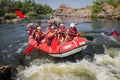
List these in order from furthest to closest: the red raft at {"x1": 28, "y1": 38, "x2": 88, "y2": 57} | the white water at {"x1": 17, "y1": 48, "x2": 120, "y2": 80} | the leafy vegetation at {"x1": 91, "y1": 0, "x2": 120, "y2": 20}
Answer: the leafy vegetation at {"x1": 91, "y1": 0, "x2": 120, "y2": 20} < the red raft at {"x1": 28, "y1": 38, "x2": 88, "y2": 57} < the white water at {"x1": 17, "y1": 48, "x2": 120, "y2": 80}

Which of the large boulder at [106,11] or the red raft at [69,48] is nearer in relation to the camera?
the red raft at [69,48]

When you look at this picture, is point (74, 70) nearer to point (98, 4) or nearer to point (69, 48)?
point (69, 48)

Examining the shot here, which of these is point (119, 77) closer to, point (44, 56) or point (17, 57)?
point (44, 56)

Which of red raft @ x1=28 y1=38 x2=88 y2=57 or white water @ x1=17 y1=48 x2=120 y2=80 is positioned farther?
red raft @ x1=28 y1=38 x2=88 y2=57

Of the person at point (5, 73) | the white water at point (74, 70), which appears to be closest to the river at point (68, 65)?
the white water at point (74, 70)

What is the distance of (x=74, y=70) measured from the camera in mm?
10477

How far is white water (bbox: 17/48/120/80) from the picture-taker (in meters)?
9.73

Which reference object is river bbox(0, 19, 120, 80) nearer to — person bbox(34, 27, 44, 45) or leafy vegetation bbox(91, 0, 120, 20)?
person bbox(34, 27, 44, 45)

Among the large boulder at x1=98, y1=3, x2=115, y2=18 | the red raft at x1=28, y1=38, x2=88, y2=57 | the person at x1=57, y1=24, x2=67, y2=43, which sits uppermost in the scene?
the person at x1=57, y1=24, x2=67, y2=43

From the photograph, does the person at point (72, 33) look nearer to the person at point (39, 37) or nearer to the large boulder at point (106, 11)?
the person at point (39, 37)

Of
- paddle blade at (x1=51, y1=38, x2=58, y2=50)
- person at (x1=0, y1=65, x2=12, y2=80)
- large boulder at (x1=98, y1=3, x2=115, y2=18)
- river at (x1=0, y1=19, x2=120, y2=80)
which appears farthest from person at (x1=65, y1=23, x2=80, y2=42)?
large boulder at (x1=98, y1=3, x2=115, y2=18)

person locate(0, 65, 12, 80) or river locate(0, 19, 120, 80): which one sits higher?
person locate(0, 65, 12, 80)

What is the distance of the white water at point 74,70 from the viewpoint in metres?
9.73

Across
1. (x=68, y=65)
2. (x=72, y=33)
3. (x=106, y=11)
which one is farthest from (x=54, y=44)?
(x=106, y=11)
